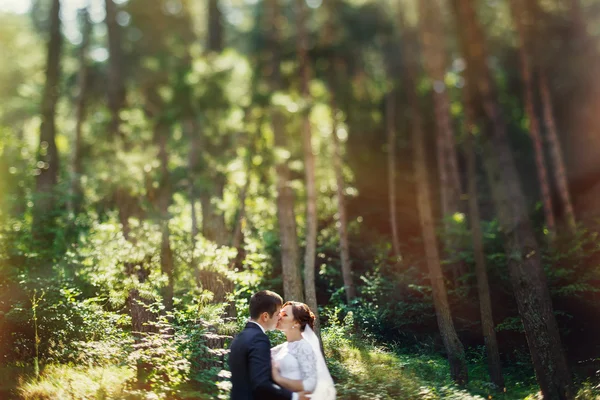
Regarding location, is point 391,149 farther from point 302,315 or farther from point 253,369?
point 253,369

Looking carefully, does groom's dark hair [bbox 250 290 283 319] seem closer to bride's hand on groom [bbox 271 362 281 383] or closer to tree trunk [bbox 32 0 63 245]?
bride's hand on groom [bbox 271 362 281 383]

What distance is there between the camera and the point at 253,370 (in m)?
4.45

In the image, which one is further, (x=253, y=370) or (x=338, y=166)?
(x=338, y=166)

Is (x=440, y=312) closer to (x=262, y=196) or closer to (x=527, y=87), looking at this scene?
(x=262, y=196)

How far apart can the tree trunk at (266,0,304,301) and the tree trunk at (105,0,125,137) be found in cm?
479

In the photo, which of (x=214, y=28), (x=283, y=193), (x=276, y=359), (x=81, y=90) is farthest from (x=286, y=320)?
(x=81, y=90)

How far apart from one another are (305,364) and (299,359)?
7 cm

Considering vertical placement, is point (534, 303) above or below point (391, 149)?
below

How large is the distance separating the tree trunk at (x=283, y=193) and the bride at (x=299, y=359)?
14.9 ft

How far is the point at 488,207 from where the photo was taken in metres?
19.6

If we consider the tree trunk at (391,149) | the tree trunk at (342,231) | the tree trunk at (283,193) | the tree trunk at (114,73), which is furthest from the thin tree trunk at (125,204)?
the tree trunk at (391,149)

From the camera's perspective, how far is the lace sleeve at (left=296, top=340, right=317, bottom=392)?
190 inches

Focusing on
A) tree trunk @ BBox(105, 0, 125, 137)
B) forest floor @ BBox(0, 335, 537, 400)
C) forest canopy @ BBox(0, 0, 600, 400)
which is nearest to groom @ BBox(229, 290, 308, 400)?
forest canopy @ BBox(0, 0, 600, 400)

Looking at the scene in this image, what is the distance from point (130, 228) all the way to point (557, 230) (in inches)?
393
